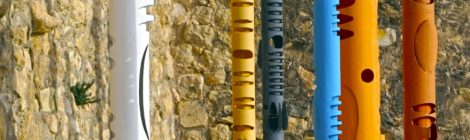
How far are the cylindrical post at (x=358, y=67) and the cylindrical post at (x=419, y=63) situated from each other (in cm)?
7

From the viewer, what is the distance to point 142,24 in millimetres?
1808

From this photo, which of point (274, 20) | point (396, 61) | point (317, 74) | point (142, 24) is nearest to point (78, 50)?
point (274, 20)

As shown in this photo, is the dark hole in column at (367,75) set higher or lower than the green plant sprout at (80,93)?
higher

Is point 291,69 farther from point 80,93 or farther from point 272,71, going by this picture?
point 80,93

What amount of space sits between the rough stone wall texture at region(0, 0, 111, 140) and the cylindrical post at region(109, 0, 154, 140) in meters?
0.13

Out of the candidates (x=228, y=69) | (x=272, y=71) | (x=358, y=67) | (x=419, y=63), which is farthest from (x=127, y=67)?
(x=228, y=69)

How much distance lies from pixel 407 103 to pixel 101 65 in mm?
996

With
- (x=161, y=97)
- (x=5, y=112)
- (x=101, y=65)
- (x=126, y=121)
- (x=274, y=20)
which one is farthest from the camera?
(x=161, y=97)

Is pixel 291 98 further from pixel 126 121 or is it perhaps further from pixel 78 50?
pixel 126 121

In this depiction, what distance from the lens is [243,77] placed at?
266 centimetres

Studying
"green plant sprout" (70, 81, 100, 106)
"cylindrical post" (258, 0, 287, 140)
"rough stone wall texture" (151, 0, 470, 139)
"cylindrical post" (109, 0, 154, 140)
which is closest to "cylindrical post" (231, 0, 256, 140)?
"cylindrical post" (258, 0, 287, 140)

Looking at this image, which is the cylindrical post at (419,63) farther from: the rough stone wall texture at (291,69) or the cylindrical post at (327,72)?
the rough stone wall texture at (291,69)

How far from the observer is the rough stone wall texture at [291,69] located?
3762 mm

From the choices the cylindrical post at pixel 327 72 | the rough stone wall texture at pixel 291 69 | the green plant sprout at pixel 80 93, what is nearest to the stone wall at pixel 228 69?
the rough stone wall texture at pixel 291 69
